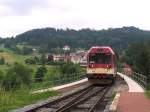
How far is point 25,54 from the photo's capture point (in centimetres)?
18450

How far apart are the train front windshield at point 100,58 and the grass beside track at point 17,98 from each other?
1055cm

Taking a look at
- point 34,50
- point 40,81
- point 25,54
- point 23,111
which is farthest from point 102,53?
point 34,50

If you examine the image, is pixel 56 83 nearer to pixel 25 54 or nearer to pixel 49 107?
pixel 49 107

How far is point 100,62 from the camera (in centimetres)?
4203

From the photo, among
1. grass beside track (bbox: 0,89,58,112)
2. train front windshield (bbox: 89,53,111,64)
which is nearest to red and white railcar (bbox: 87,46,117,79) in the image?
train front windshield (bbox: 89,53,111,64)

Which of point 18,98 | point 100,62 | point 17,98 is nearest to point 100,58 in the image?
point 100,62

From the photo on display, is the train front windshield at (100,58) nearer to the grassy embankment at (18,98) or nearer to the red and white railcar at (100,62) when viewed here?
the red and white railcar at (100,62)

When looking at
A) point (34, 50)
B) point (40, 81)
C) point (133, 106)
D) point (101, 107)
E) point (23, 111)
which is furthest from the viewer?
point (34, 50)

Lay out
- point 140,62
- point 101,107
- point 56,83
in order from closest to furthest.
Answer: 1. point 101,107
2. point 56,83
3. point 140,62

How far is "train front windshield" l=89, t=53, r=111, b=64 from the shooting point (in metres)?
42.1

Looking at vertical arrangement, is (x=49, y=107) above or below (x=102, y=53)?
below

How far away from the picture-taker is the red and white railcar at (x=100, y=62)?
42031 mm

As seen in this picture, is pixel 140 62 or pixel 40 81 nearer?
pixel 40 81

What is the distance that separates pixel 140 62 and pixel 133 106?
85.8 m
